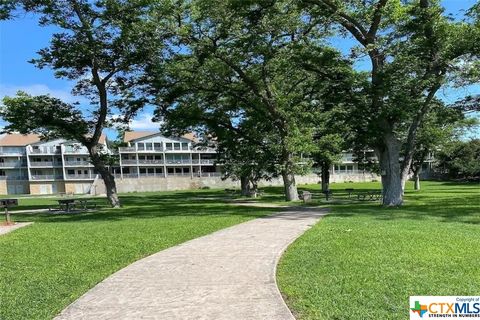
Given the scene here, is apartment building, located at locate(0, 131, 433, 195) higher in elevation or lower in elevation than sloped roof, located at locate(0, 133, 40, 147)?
lower

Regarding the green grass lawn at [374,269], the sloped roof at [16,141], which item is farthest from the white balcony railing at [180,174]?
the green grass lawn at [374,269]

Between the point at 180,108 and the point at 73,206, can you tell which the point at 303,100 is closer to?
the point at 180,108

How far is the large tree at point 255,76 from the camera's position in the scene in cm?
2259

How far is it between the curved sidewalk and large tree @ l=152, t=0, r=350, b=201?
46.4 ft

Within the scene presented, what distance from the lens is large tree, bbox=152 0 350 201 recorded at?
74.1ft

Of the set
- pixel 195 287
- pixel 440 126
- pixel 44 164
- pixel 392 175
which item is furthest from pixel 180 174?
pixel 195 287

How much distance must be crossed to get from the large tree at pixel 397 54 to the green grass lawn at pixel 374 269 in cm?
912

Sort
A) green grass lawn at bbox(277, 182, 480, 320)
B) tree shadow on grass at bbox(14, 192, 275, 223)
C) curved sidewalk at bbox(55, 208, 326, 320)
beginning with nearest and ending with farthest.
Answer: curved sidewalk at bbox(55, 208, 326, 320) → green grass lawn at bbox(277, 182, 480, 320) → tree shadow on grass at bbox(14, 192, 275, 223)

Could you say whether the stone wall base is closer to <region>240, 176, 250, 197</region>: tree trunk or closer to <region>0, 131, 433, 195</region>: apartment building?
<region>0, 131, 433, 195</region>: apartment building

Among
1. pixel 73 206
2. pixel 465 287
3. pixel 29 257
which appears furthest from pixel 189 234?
pixel 73 206

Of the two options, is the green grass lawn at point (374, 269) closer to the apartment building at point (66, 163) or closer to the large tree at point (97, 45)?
the large tree at point (97, 45)

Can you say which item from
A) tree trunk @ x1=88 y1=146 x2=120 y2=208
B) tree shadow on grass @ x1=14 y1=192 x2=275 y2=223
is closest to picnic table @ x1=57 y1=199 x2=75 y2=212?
tree shadow on grass @ x1=14 y1=192 x2=275 y2=223

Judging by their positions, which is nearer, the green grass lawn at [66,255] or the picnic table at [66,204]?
the green grass lawn at [66,255]

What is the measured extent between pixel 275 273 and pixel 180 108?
22.6 metres
